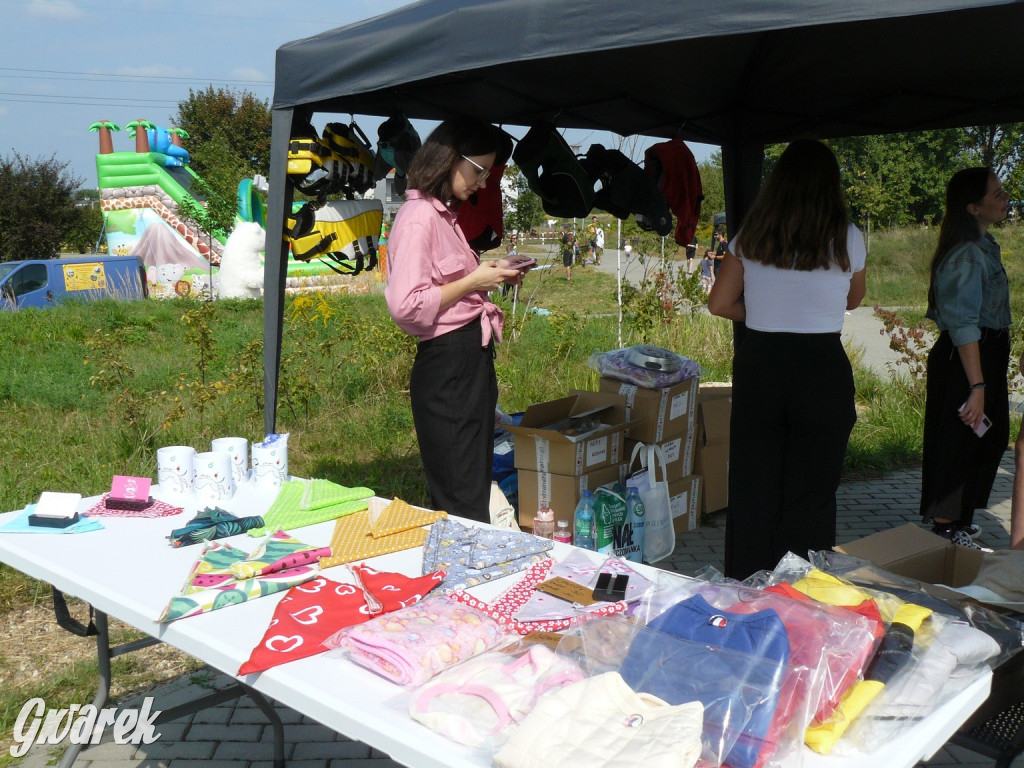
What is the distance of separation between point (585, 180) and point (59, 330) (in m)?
8.54

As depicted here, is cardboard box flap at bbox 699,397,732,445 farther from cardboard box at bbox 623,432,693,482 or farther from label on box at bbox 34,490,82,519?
label on box at bbox 34,490,82,519

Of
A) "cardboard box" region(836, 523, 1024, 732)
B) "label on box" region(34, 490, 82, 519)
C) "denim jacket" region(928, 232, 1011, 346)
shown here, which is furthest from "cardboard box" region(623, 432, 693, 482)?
"label on box" region(34, 490, 82, 519)

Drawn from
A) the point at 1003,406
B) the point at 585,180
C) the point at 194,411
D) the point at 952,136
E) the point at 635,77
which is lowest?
the point at 194,411

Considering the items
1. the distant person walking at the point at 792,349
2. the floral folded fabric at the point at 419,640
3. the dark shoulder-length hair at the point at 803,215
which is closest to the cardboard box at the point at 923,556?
the distant person walking at the point at 792,349

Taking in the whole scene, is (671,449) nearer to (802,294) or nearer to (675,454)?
(675,454)

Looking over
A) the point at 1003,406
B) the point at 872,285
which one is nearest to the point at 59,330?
the point at 1003,406

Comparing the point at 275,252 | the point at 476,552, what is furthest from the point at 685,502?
the point at 476,552

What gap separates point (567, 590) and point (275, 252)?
79.4 inches

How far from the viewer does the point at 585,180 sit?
4.28 m

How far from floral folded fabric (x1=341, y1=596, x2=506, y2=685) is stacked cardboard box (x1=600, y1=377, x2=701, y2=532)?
2876 mm

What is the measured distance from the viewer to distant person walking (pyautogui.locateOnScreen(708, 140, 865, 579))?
288 centimetres

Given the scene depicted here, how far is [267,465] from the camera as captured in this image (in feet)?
8.90

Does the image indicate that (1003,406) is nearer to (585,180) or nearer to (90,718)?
(585,180)

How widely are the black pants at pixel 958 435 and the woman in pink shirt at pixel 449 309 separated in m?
2.21
